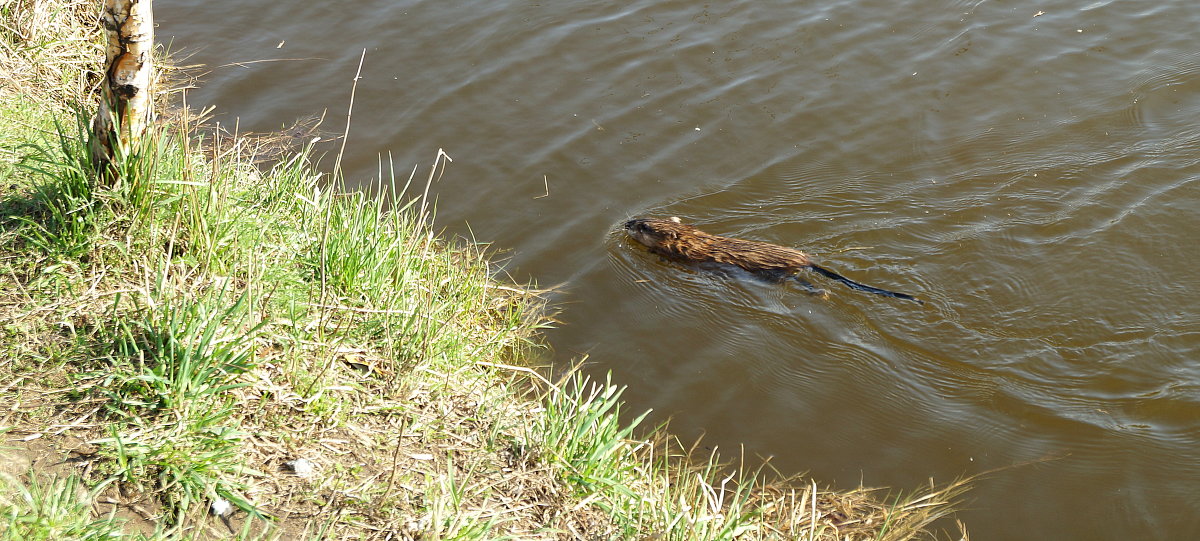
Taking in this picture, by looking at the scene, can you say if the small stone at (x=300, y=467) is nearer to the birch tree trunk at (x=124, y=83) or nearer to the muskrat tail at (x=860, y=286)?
the birch tree trunk at (x=124, y=83)

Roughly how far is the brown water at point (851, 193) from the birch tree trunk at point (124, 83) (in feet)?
9.14

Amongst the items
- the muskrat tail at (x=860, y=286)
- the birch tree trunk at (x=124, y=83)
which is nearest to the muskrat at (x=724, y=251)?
the muskrat tail at (x=860, y=286)

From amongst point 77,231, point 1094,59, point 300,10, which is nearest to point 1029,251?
point 1094,59

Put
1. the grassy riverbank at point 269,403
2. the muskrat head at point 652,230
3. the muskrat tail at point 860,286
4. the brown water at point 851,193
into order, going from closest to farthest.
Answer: the grassy riverbank at point 269,403, the brown water at point 851,193, the muskrat tail at point 860,286, the muskrat head at point 652,230

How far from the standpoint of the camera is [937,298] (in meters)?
6.10

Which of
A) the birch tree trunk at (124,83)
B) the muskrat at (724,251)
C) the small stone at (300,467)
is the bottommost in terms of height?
the muskrat at (724,251)

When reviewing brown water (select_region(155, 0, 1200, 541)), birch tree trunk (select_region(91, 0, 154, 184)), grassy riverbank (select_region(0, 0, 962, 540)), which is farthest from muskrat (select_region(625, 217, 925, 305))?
birch tree trunk (select_region(91, 0, 154, 184))

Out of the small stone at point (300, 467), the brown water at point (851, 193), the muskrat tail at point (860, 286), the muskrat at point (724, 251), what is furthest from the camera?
the muskrat at point (724, 251)

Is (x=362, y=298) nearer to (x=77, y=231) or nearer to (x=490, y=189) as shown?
(x=77, y=231)

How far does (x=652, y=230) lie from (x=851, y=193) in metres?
1.71

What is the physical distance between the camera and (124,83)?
13.4 feet

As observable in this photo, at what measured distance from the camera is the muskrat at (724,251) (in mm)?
6199

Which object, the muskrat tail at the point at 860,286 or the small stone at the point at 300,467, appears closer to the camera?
the small stone at the point at 300,467

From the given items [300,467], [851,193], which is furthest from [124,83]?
[851,193]
